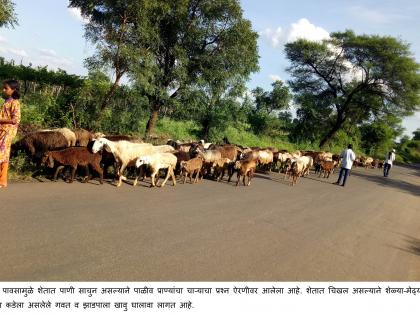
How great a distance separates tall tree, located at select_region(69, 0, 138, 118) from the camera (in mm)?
19250

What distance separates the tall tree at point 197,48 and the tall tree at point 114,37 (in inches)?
79.5

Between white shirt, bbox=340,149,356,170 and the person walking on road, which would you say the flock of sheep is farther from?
white shirt, bbox=340,149,356,170

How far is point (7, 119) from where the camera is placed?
8.89 m

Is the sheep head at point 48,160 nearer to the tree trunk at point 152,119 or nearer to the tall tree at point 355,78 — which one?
the tree trunk at point 152,119

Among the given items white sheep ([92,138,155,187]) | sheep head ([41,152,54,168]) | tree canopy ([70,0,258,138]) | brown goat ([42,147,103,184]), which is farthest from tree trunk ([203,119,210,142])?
sheep head ([41,152,54,168])

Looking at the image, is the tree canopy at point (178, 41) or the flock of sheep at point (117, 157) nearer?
the flock of sheep at point (117, 157)

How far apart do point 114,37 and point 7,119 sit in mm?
11633

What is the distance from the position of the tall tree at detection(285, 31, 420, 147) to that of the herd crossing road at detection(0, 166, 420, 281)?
30.3m

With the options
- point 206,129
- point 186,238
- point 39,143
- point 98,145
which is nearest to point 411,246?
point 186,238

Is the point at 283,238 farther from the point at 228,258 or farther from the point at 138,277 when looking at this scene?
the point at 138,277

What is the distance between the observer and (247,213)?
10.1 m

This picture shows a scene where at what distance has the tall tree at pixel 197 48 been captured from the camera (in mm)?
22516

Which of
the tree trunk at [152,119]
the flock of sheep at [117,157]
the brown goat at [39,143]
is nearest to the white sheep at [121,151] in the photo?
the flock of sheep at [117,157]

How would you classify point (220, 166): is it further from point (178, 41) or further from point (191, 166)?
point (178, 41)
